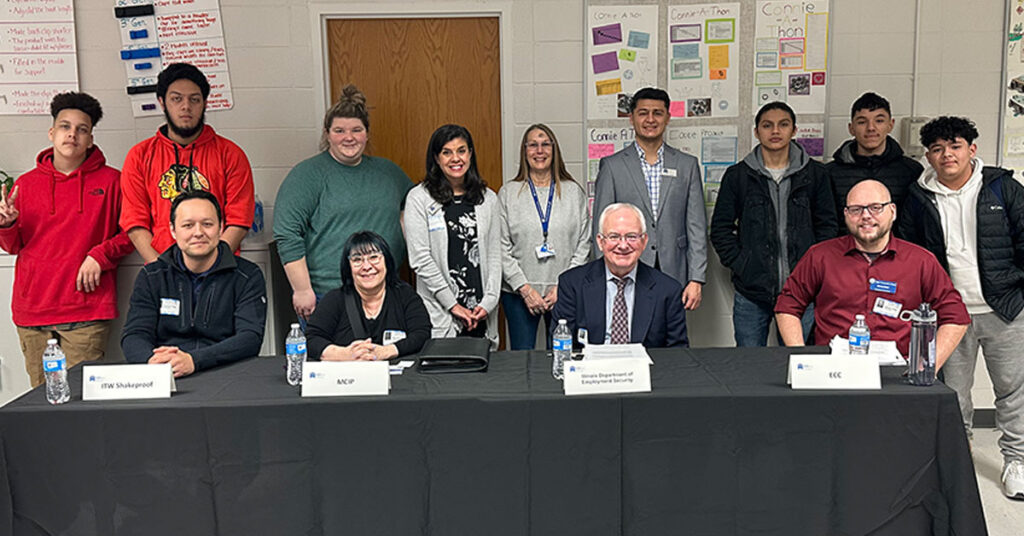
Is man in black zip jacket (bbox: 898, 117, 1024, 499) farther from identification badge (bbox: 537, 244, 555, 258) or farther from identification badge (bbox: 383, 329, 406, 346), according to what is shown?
identification badge (bbox: 383, 329, 406, 346)

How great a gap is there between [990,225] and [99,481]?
333cm

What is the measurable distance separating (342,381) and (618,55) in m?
2.57

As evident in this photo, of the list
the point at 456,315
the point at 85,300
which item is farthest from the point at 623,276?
the point at 85,300

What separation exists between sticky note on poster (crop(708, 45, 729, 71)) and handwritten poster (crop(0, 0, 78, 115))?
129 inches

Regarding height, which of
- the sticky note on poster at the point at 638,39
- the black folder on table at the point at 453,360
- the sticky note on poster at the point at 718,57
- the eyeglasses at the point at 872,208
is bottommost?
the black folder on table at the point at 453,360

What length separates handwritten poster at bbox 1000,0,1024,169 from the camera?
3.97 metres

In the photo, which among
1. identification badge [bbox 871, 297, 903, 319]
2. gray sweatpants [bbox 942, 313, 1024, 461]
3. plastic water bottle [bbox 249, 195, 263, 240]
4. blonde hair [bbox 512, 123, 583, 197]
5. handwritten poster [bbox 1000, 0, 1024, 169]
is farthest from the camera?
plastic water bottle [bbox 249, 195, 263, 240]

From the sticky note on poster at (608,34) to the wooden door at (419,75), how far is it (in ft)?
1.71

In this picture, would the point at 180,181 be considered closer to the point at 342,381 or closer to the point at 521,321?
the point at 521,321

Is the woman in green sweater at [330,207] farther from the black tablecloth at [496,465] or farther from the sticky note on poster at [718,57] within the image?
the sticky note on poster at [718,57]

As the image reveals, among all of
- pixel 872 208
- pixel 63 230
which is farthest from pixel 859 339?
pixel 63 230

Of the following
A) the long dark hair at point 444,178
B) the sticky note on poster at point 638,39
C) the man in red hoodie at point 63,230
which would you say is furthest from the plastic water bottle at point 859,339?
the man in red hoodie at point 63,230

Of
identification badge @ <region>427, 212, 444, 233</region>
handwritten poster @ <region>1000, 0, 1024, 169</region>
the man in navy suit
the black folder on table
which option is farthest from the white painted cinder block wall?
the black folder on table

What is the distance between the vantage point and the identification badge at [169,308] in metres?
2.64
